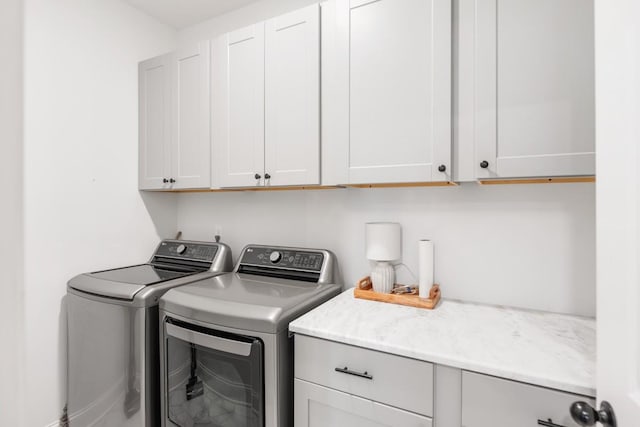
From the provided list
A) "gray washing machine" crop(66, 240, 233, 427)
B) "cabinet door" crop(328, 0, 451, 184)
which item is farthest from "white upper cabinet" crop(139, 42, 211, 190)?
"cabinet door" crop(328, 0, 451, 184)

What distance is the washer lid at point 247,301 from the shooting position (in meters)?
1.27

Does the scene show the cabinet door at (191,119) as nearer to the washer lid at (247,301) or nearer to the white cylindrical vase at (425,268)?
the washer lid at (247,301)

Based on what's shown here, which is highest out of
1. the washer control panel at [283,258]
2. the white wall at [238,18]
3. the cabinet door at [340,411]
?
the white wall at [238,18]

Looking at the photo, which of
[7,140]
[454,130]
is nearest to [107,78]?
[7,140]

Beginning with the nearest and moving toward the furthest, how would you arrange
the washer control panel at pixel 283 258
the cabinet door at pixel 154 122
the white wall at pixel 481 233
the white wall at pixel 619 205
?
the white wall at pixel 619 205 < the white wall at pixel 481 233 < the washer control panel at pixel 283 258 < the cabinet door at pixel 154 122

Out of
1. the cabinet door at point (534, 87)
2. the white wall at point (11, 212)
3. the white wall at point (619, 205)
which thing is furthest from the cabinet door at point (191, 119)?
the white wall at point (619, 205)

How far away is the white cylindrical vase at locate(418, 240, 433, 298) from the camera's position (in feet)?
4.91

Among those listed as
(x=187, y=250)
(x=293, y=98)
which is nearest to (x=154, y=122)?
(x=187, y=250)

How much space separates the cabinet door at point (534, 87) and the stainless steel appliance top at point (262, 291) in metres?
0.90

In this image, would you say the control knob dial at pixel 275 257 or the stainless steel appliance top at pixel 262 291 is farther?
the control knob dial at pixel 275 257

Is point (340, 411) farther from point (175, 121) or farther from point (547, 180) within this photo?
point (175, 121)

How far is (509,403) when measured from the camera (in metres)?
0.93

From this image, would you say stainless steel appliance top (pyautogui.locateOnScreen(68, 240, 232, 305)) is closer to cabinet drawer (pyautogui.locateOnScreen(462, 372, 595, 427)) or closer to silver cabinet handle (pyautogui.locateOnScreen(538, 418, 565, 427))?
cabinet drawer (pyautogui.locateOnScreen(462, 372, 595, 427))

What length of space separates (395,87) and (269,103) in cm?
67
